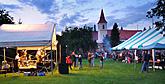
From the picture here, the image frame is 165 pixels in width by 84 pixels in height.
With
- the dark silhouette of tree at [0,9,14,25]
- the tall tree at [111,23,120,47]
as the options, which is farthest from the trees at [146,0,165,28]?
the tall tree at [111,23,120,47]

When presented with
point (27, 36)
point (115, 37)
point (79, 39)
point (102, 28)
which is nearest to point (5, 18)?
point (27, 36)

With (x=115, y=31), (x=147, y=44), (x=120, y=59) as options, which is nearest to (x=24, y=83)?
(x=147, y=44)

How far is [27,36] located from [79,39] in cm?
5284

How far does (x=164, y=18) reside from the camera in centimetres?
2111

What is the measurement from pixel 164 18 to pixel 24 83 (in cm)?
1008

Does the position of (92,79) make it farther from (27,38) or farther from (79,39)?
(79,39)

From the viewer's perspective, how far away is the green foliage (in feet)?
241

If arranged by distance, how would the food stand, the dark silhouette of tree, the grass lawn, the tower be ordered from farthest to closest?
the tower
the dark silhouette of tree
the food stand
the grass lawn

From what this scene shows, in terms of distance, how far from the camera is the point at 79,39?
74938mm

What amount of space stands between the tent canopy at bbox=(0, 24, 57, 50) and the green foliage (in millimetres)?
47232

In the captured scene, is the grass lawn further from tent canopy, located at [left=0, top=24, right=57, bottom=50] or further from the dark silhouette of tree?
the dark silhouette of tree

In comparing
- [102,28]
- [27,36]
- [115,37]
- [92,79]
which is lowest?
[92,79]

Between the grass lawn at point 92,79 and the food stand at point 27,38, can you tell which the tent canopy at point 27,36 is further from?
the grass lawn at point 92,79

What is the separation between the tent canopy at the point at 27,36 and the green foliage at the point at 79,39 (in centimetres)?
4723
